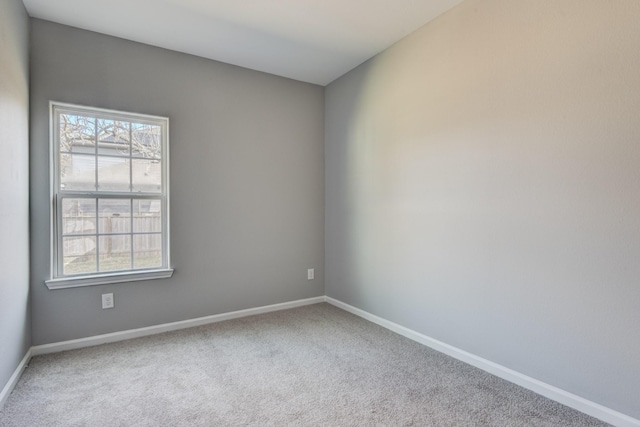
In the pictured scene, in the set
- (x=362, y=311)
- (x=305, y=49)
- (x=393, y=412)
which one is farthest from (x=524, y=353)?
(x=305, y=49)

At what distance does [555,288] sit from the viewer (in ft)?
6.09

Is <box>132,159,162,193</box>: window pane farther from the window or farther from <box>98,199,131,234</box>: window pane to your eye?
<box>98,199,131,234</box>: window pane

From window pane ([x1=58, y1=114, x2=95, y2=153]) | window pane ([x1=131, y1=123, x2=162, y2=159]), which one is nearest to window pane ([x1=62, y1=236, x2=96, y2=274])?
window pane ([x1=58, y1=114, x2=95, y2=153])

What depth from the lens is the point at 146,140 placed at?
288 cm

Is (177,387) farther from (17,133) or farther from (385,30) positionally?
(385,30)


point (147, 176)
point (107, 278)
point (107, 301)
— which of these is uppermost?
point (147, 176)

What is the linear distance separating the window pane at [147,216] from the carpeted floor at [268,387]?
3.12 feet

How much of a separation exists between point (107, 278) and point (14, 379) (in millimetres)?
835

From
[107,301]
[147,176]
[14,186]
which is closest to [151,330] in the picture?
[107,301]

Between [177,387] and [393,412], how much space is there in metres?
1.31

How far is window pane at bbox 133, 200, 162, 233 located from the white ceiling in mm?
1408

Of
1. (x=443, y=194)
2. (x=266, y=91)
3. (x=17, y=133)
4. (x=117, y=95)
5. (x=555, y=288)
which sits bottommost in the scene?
(x=555, y=288)

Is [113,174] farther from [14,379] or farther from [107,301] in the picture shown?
[14,379]

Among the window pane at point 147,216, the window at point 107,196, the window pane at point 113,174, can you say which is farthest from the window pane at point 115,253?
the window pane at point 113,174
